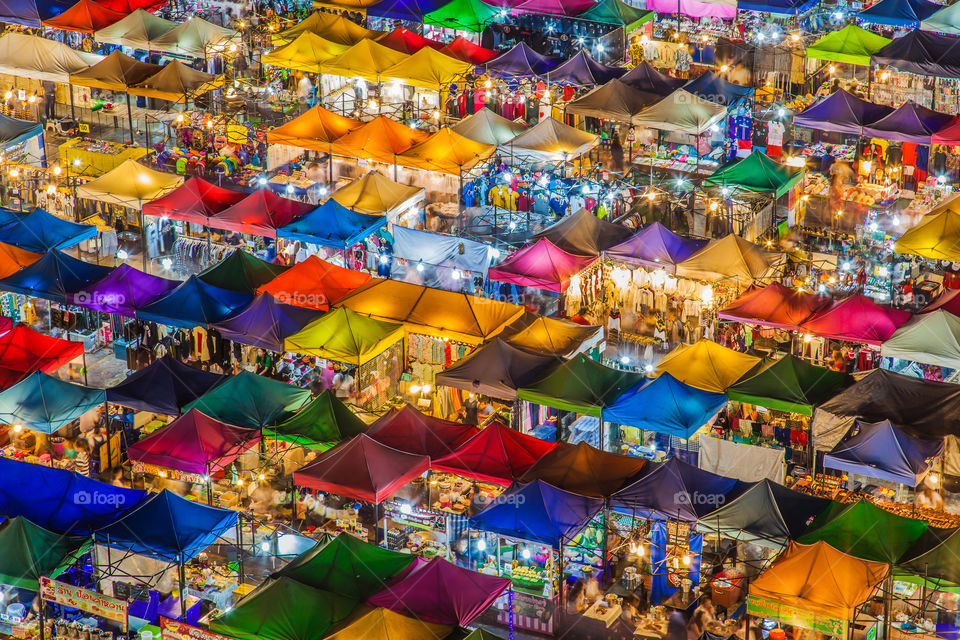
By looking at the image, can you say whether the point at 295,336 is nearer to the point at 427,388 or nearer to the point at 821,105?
the point at 427,388

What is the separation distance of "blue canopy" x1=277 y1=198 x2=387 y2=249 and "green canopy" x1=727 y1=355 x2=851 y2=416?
36.0ft

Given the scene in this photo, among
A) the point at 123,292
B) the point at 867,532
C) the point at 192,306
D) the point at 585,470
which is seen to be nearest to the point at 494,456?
the point at 585,470

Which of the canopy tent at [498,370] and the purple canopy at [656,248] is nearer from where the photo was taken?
the canopy tent at [498,370]

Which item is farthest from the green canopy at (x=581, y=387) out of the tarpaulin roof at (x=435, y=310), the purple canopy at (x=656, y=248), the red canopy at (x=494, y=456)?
the purple canopy at (x=656, y=248)

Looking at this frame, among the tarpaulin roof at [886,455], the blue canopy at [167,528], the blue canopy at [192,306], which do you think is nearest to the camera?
the blue canopy at [167,528]

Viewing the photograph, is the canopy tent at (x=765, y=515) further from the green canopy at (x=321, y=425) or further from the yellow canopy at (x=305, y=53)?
the yellow canopy at (x=305, y=53)

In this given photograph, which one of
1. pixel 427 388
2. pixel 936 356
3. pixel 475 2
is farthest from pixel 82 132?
pixel 936 356

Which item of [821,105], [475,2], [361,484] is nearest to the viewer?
[361,484]

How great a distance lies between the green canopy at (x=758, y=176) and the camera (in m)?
37.7

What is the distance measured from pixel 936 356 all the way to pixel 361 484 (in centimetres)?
1265

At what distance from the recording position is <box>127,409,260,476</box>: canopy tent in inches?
1077

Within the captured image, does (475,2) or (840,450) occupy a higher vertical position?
(475,2)

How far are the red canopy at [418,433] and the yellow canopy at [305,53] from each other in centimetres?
1964

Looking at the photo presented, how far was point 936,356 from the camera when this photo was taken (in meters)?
30.6
